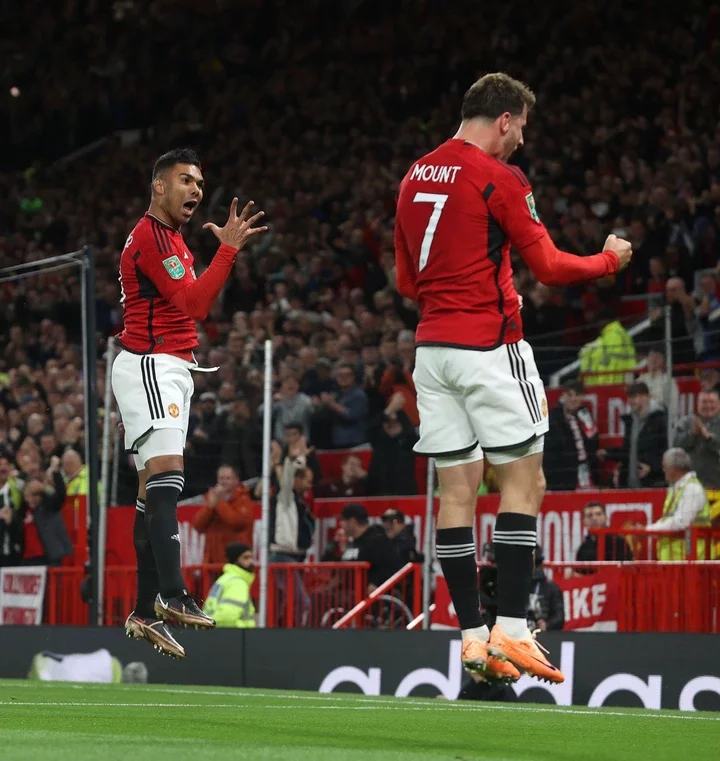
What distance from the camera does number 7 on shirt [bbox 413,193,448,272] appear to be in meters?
6.25

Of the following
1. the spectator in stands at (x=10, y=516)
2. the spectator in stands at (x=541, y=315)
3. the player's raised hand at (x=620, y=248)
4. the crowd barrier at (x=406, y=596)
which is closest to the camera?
the player's raised hand at (x=620, y=248)

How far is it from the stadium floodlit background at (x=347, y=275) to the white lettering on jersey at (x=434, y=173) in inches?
187

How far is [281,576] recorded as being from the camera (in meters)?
12.3

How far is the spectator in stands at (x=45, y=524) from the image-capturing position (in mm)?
13664

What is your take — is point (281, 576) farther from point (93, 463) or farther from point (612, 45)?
point (612, 45)

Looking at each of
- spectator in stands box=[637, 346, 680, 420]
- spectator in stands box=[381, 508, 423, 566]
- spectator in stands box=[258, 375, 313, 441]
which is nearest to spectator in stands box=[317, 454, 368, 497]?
spectator in stands box=[258, 375, 313, 441]

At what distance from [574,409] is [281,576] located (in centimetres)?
Result: 268

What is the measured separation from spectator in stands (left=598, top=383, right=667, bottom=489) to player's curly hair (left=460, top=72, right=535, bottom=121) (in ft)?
16.4

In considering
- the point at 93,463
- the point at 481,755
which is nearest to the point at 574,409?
the point at 93,463

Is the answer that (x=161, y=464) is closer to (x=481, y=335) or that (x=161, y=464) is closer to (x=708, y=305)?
(x=481, y=335)

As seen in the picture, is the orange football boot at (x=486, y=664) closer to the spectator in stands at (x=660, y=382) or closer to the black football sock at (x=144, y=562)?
the black football sock at (x=144, y=562)

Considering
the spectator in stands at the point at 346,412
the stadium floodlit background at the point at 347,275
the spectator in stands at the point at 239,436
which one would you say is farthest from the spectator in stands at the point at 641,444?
the spectator in stands at the point at 239,436

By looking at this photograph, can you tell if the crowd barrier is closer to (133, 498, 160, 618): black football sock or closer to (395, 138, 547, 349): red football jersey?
(133, 498, 160, 618): black football sock

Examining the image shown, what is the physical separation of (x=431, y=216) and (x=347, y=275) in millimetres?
13301
